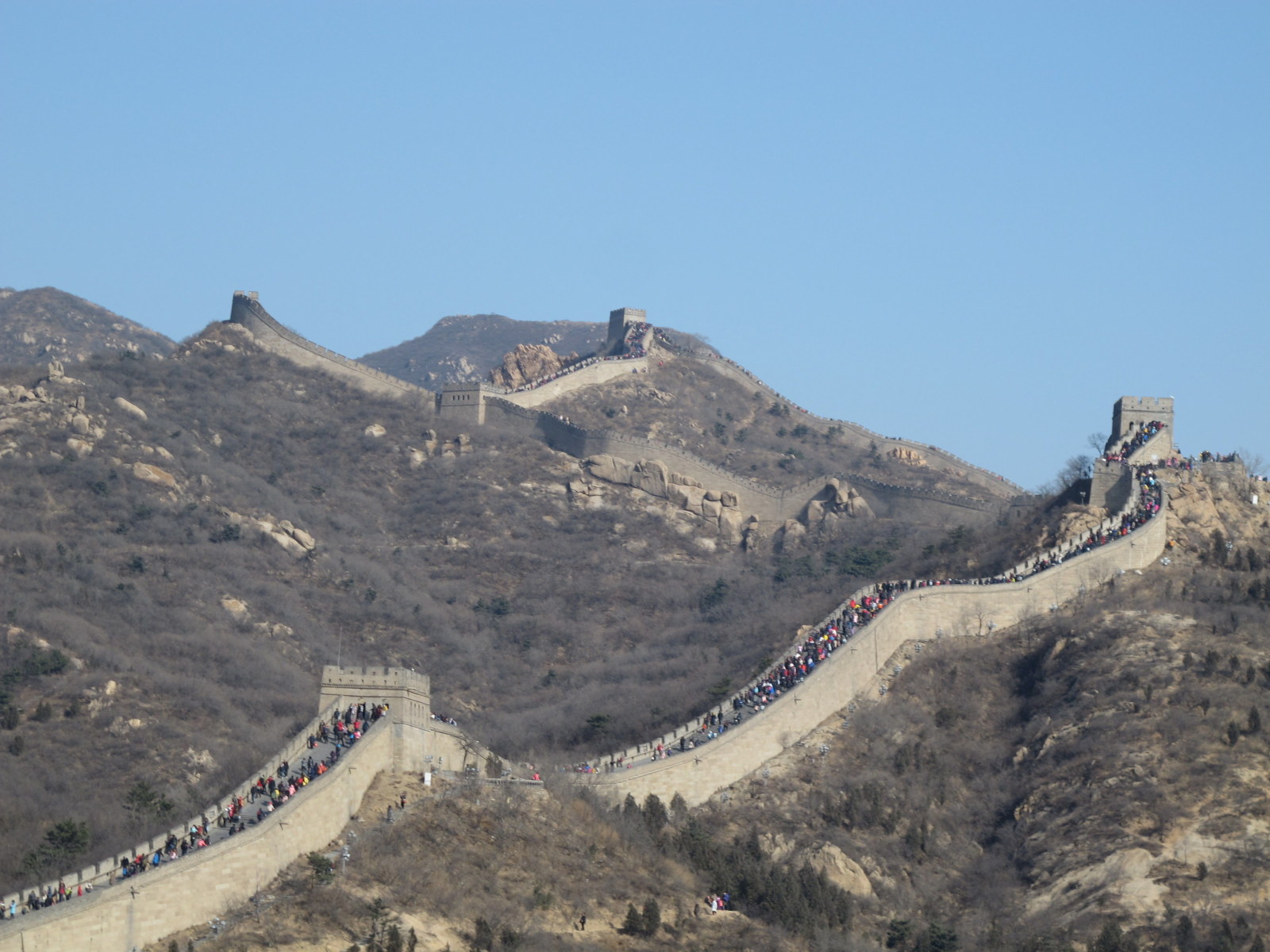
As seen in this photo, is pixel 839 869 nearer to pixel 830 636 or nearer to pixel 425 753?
pixel 425 753

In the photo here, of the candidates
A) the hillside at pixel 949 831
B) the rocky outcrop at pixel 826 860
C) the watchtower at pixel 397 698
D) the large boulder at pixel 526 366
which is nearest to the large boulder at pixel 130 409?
the large boulder at pixel 526 366

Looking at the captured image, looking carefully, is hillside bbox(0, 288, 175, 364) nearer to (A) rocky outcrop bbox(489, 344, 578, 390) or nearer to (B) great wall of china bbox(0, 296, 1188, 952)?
(A) rocky outcrop bbox(489, 344, 578, 390)

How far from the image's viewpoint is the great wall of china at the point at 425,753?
53.5 meters

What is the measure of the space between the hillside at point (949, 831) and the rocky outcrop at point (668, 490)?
122ft

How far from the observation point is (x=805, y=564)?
109 meters

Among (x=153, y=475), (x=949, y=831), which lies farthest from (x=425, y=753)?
(x=153, y=475)

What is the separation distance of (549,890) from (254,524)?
48.5 meters

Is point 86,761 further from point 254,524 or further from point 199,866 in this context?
point 254,524

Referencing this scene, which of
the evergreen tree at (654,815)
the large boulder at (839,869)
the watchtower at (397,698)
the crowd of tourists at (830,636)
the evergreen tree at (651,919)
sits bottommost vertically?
the evergreen tree at (651,919)

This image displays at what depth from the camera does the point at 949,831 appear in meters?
71.4

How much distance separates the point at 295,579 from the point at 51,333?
9114 cm

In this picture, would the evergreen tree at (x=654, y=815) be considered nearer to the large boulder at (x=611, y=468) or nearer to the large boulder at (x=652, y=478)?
the large boulder at (x=652, y=478)

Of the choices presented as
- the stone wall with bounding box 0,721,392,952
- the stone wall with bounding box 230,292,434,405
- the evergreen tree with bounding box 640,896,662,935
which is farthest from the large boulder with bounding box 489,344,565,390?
the evergreen tree with bounding box 640,896,662,935

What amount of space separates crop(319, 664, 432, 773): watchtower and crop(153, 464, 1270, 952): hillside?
1478mm
